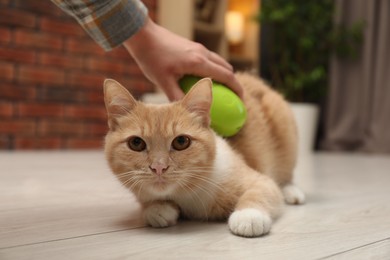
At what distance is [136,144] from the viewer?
111 cm

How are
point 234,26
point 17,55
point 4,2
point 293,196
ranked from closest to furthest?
point 293,196
point 4,2
point 17,55
point 234,26

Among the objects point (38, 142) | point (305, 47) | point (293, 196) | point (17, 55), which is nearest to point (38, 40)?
point (17, 55)

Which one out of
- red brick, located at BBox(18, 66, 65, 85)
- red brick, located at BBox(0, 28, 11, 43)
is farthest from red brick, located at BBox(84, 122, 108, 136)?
red brick, located at BBox(0, 28, 11, 43)

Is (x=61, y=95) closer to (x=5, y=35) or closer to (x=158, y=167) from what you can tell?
(x=5, y=35)

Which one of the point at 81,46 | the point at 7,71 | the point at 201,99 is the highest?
the point at 81,46

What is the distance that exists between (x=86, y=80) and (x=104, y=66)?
0.68 ft

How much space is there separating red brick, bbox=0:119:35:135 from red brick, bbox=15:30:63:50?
585 mm

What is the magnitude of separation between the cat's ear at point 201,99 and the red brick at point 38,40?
9.34ft

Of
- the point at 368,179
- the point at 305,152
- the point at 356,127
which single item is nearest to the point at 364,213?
the point at 368,179

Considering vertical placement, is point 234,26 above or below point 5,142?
above

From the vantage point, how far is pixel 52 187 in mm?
1804

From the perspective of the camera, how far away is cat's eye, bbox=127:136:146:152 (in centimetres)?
110

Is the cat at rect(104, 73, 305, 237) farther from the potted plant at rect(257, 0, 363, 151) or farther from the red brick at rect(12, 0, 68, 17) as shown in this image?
the potted plant at rect(257, 0, 363, 151)

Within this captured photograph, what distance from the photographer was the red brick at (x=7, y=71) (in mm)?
3592
